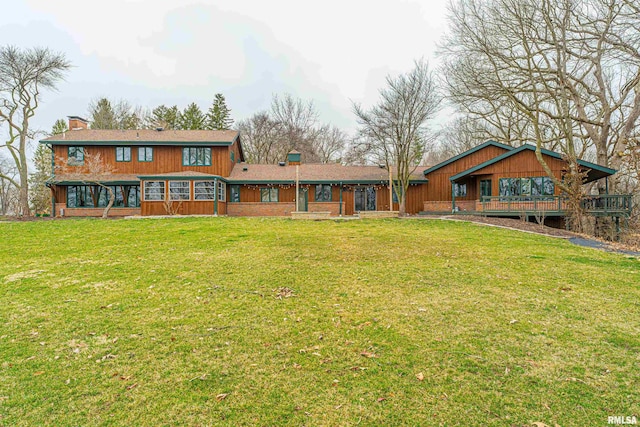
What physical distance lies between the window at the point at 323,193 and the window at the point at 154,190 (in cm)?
1064

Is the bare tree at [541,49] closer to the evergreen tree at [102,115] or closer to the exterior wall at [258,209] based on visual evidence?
the exterior wall at [258,209]

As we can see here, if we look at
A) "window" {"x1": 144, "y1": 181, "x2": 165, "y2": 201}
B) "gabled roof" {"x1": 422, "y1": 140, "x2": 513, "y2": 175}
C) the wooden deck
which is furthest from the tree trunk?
the wooden deck

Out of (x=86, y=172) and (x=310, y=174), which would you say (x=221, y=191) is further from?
(x=86, y=172)

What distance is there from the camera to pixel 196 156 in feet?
78.8

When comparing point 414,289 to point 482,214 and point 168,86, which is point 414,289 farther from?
point 168,86

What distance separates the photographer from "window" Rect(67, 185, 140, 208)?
2300cm

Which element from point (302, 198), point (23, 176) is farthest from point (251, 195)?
point (23, 176)

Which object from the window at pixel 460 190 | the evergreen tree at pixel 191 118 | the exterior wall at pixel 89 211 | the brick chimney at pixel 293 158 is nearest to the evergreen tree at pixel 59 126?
the evergreen tree at pixel 191 118

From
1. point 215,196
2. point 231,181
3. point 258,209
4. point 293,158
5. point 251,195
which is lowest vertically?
point 258,209

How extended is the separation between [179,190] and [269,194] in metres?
6.25

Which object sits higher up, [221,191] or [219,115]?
[219,115]

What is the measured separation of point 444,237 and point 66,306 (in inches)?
430

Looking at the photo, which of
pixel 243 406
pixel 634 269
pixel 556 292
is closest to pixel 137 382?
pixel 243 406

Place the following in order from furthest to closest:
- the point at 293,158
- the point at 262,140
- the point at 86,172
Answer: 1. the point at 262,140
2. the point at 293,158
3. the point at 86,172
